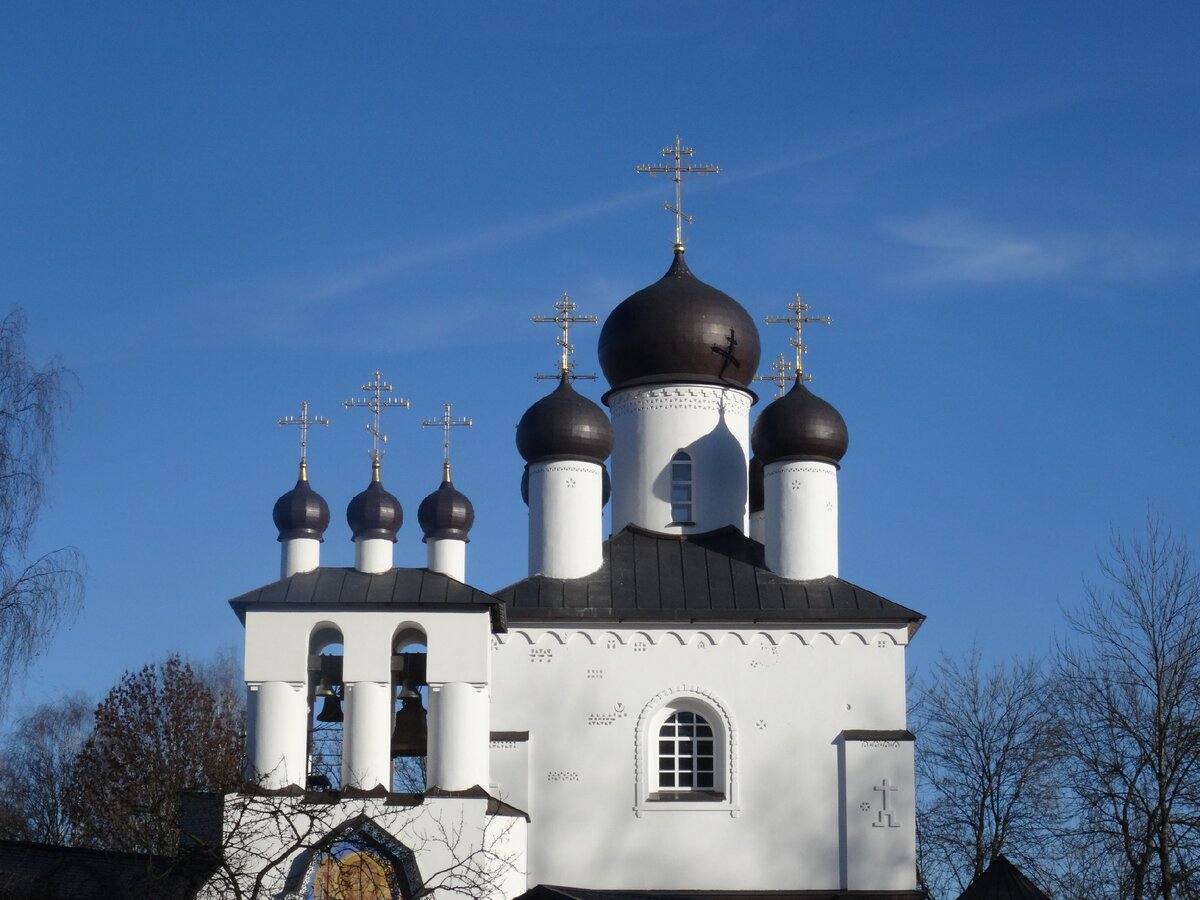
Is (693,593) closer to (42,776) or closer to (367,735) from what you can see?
(367,735)

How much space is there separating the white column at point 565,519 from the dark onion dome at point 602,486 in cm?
17

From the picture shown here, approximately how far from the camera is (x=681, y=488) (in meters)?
24.1

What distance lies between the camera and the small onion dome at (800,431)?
75.6 ft

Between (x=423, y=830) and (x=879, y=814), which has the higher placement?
(x=879, y=814)

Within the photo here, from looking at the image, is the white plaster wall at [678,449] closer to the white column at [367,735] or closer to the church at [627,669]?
the church at [627,669]

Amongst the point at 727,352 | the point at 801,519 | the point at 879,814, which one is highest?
the point at 727,352

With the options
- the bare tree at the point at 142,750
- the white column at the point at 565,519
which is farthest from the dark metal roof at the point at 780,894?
the bare tree at the point at 142,750

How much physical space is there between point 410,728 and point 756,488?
7149 millimetres

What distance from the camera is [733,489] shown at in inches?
948

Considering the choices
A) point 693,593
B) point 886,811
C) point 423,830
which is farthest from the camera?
point 693,593

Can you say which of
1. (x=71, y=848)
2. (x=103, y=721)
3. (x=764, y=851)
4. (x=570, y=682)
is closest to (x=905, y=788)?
(x=764, y=851)

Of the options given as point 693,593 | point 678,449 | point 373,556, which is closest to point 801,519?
point 693,593

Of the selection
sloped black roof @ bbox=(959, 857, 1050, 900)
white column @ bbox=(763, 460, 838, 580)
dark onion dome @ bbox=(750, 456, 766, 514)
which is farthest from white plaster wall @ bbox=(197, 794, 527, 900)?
dark onion dome @ bbox=(750, 456, 766, 514)

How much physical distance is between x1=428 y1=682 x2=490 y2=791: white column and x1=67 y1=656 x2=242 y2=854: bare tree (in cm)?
1011
